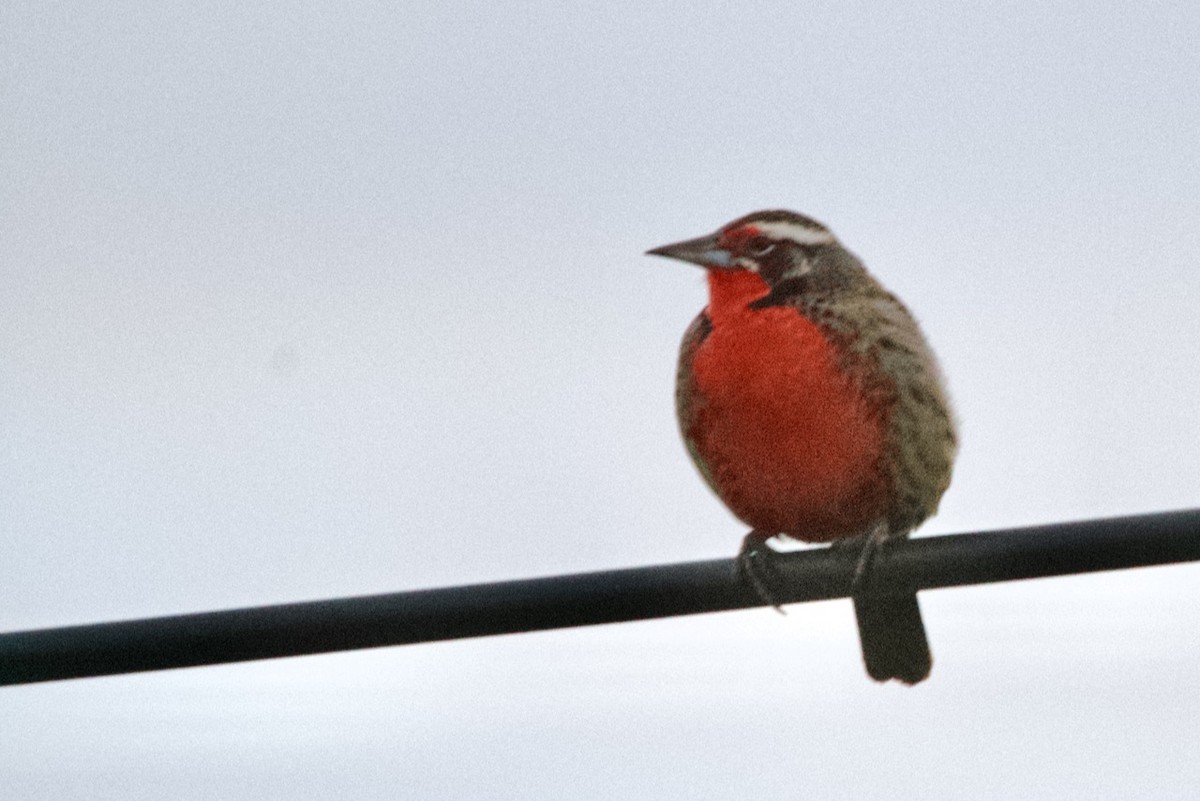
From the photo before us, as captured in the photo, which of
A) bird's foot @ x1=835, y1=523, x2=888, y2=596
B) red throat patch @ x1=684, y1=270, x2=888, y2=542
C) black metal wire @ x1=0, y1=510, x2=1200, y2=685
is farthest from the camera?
red throat patch @ x1=684, y1=270, x2=888, y2=542

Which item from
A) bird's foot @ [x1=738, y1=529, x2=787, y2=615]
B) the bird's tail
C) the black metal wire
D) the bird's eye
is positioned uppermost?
the bird's eye

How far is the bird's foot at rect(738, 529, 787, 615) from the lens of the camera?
8.46ft

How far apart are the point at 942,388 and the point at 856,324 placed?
12.4 inches

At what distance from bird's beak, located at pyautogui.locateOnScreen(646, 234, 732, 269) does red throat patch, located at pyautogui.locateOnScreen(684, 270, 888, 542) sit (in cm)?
26

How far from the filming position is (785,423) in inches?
129

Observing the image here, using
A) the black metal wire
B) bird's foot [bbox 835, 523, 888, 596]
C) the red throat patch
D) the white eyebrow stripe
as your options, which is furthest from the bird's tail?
the black metal wire

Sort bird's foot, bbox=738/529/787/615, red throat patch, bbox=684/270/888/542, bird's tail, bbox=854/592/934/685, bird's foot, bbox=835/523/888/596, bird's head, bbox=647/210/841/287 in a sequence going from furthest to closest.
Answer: bird's head, bbox=647/210/841/287 → bird's tail, bbox=854/592/934/685 → red throat patch, bbox=684/270/888/542 → bird's foot, bbox=738/529/787/615 → bird's foot, bbox=835/523/888/596

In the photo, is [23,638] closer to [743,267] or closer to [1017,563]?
[1017,563]

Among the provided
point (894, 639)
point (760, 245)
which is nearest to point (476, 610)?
point (894, 639)

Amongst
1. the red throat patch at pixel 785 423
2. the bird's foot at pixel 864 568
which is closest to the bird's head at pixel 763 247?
the red throat patch at pixel 785 423

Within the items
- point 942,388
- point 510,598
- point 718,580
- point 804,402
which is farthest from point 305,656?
point 942,388

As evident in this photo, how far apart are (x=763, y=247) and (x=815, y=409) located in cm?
61

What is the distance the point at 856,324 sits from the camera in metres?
3.44

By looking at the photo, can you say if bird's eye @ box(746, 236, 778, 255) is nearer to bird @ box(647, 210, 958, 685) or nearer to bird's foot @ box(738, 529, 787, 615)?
bird @ box(647, 210, 958, 685)
